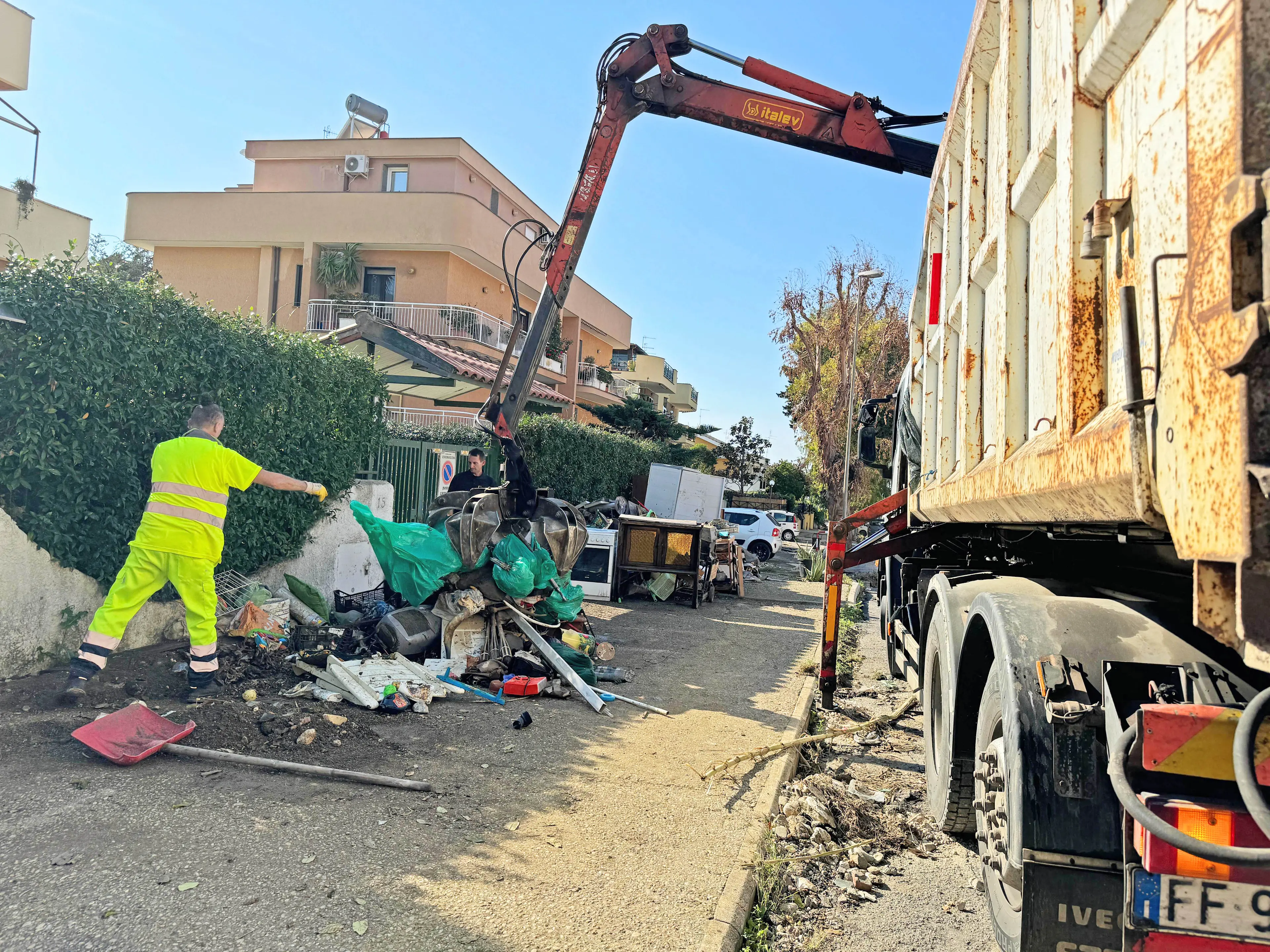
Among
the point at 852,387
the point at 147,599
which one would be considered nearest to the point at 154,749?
the point at 147,599

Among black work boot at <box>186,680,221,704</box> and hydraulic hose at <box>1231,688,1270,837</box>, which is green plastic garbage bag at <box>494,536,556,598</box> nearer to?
black work boot at <box>186,680,221,704</box>

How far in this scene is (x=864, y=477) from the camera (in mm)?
28797

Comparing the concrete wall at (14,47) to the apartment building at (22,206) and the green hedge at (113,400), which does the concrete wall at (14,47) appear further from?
the green hedge at (113,400)

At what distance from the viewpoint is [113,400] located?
579 cm

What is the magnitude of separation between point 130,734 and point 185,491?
156 cm

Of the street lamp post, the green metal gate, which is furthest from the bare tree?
the green metal gate

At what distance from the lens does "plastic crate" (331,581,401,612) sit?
293 inches

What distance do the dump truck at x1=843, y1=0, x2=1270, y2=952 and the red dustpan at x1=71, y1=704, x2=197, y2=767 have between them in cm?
363

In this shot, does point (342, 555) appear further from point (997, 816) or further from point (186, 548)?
point (997, 816)

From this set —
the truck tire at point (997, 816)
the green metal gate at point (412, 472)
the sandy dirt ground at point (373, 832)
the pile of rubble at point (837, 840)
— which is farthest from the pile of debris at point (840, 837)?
the green metal gate at point (412, 472)

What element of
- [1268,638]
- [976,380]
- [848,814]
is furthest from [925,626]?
[1268,638]

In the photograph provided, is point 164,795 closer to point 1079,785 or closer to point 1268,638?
point 1079,785

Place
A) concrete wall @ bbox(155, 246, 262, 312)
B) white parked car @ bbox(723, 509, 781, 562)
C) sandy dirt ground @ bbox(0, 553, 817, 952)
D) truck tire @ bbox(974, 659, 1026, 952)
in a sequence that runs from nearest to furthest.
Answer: truck tire @ bbox(974, 659, 1026, 952) → sandy dirt ground @ bbox(0, 553, 817, 952) → white parked car @ bbox(723, 509, 781, 562) → concrete wall @ bbox(155, 246, 262, 312)

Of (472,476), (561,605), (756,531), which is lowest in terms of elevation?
(561,605)
